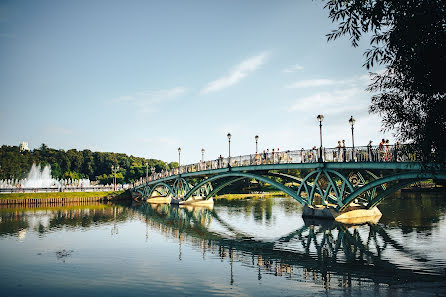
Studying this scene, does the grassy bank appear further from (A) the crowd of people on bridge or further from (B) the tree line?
(A) the crowd of people on bridge

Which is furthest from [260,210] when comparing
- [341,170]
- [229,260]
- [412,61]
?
[412,61]

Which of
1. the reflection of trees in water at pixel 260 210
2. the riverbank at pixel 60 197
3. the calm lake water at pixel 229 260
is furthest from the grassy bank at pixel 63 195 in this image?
the calm lake water at pixel 229 260

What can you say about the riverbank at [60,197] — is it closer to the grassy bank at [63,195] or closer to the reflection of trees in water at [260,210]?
the grassy bank at [63,195]

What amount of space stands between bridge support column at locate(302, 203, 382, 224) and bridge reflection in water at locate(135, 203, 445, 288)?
1069 mm

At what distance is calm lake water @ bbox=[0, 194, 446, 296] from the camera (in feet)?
44.2

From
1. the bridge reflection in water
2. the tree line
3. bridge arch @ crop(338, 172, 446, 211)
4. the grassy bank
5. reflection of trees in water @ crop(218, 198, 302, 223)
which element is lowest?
reflection of trees in water @ crop(218, 198, 302, 223)

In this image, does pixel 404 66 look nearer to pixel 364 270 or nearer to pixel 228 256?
pixel 364 270

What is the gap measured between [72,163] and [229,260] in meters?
127

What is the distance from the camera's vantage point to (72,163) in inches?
5212

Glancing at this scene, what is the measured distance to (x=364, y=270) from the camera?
52.0 feet

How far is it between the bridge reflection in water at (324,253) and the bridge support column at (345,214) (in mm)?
1069

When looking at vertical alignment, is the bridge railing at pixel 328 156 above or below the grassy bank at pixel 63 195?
above

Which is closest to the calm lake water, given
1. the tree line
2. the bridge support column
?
the bridge support column

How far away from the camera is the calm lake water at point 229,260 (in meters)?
13.5
